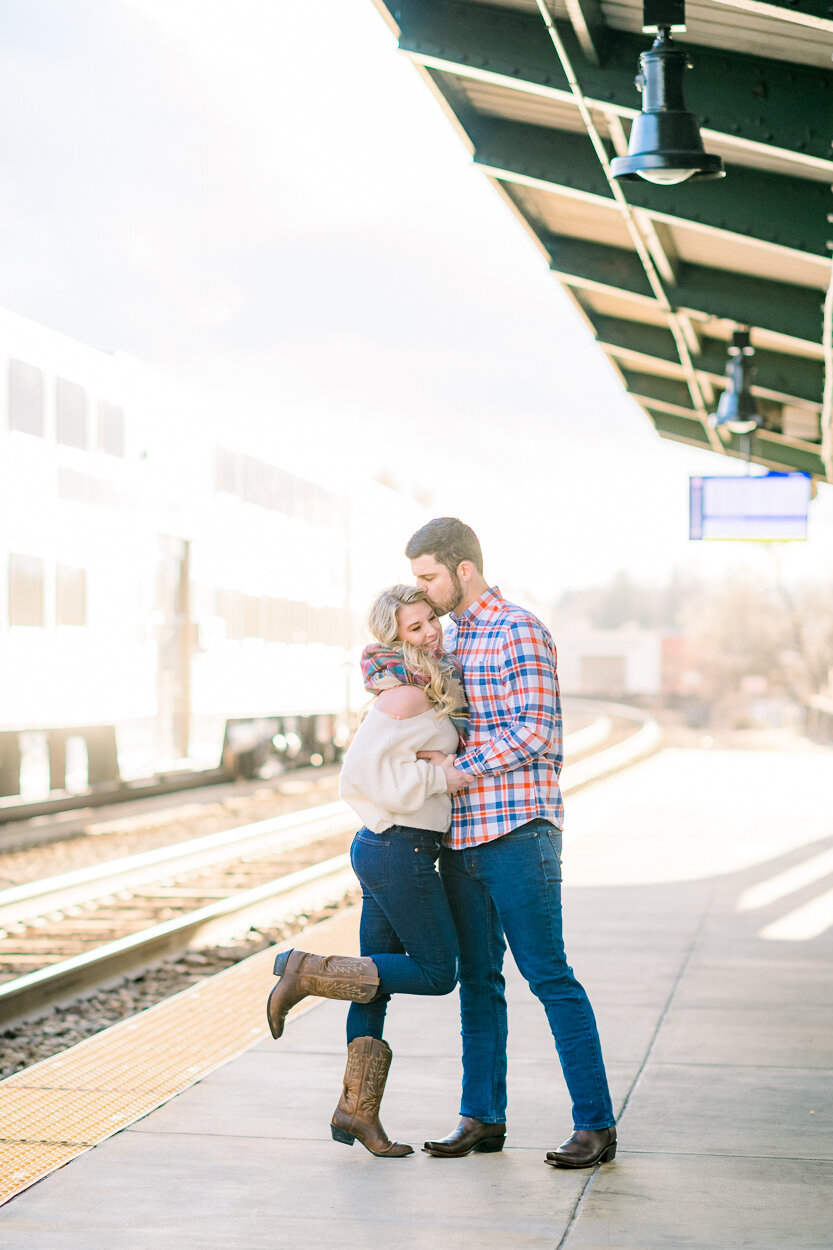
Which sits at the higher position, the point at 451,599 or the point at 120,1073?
the point at 451,599

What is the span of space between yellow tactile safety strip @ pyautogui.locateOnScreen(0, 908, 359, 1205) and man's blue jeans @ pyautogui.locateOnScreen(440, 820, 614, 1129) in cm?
122

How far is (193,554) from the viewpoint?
17266mm

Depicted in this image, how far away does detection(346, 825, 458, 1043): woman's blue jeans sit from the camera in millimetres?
4574

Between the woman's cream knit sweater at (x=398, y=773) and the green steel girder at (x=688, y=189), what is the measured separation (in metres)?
5.32

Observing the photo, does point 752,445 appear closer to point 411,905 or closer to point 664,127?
point 664,127

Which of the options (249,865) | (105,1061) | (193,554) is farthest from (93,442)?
(105,1061)

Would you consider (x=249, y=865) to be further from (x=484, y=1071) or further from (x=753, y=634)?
(x=753, y=634)

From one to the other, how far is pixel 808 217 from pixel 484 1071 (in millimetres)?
5875

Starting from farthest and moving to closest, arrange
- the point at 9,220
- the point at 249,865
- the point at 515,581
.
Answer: the point at 9,220 → the point at 515,581 → the point at 249,865

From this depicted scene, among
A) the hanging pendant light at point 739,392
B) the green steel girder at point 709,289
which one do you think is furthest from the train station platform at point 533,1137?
the hanging pendant light at point 739,392

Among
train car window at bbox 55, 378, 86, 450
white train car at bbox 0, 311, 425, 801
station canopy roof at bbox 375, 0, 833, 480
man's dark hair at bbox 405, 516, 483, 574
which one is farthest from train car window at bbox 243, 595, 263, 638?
man's dark hair at bbox 405, 516, 483, 574

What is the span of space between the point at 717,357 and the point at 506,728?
10.2 metres

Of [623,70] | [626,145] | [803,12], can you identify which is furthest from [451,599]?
[626,145]

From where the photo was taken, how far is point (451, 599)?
4.69m
